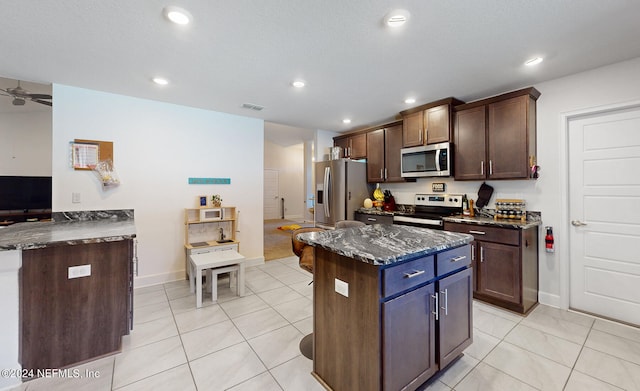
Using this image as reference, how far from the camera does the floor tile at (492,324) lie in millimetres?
2309

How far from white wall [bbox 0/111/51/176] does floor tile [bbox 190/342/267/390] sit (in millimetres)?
5006

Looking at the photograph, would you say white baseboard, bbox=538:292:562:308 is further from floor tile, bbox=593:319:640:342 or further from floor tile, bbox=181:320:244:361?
floor tile, bbox=181:320:244:361

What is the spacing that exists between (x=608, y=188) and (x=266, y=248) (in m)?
5.07

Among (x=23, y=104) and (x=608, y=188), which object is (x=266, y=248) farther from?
(x=608, y=188)

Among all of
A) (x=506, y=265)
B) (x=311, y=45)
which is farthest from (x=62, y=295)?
(x=506, y=265)

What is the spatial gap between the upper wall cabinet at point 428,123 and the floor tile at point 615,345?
240 centimetres

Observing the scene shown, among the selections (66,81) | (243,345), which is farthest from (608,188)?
(66,81)

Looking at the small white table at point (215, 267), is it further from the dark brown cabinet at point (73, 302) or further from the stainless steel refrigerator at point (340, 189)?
the stainless steel refrigerator at point (340, 189)

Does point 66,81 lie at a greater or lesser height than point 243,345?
greater

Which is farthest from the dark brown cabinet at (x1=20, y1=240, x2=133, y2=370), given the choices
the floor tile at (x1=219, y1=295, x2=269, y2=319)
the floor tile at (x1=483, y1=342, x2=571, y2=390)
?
the floor tile at (x1=483, y1=342, x2=571, y2=390)

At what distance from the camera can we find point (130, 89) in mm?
3047

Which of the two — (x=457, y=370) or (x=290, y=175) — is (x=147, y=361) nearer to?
(x=457, y=370)

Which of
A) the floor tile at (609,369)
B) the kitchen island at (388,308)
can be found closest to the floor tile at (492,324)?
the floor tile at (609,369)

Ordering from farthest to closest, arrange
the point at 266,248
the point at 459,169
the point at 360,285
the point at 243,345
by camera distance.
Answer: the point at 266,248 < the point at 459,169 < the point at 243,345 < the point at 360,285
